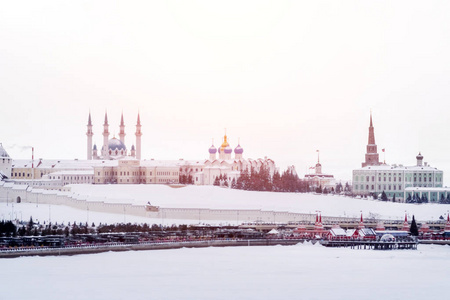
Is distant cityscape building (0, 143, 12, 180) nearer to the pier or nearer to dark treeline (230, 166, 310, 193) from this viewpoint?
dark treeline (230, 166, 310, 193)

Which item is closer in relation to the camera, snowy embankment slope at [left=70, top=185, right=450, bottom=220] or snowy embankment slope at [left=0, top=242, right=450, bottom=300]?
snowy embankment slope at [left=0, top=242, right=450, bottom=300]

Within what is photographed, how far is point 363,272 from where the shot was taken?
44406 mm

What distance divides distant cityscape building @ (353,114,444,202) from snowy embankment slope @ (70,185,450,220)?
15581 mm

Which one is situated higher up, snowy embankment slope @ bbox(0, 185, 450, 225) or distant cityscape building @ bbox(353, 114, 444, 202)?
distant cityscape building @ bbox(353, 114, 444, 202)

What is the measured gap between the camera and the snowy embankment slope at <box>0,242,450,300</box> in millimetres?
36906

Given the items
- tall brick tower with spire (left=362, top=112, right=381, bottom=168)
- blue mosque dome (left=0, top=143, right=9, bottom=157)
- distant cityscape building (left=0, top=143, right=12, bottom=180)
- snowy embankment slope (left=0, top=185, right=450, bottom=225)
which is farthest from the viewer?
tall brick tower with spire (left=362, top=112, right=381, bottom=168)

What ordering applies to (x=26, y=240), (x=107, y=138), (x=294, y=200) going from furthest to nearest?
(x=107, y=138)
(x=294, y=200)
(x=26, y=240)

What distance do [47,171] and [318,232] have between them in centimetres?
5010

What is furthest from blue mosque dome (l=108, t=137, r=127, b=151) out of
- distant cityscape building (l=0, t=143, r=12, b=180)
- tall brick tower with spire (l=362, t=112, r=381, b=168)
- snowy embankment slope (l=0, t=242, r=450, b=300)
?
snowy embankment slope (l=0, t=242, r=450, b=300)

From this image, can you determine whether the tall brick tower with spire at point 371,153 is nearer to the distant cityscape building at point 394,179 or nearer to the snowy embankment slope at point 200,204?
the distant cityscape building at point 394,179

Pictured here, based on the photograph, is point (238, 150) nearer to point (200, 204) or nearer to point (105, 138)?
point (105, 138)

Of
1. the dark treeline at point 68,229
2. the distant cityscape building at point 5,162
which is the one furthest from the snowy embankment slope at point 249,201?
the dark treeline at point 68,229

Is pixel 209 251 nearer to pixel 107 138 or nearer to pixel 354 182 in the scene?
pixel 354 182

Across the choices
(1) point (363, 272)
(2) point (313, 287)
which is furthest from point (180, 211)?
(2) point (313, 287)
